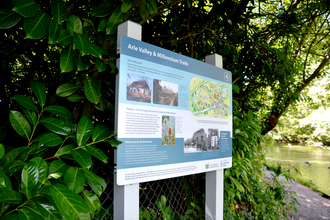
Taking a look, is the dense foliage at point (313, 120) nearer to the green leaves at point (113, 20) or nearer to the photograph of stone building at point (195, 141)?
the photograph of stone building at point (195, 141)

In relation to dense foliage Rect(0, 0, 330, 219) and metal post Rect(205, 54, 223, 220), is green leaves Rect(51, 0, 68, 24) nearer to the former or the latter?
dense foliage Rect(0, 0, 330, 219)

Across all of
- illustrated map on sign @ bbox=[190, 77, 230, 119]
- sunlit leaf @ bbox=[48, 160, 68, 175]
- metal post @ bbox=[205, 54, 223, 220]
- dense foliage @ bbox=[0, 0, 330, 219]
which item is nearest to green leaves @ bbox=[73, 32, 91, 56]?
dense foliage @ bbox=[0, 0, 330, 219]

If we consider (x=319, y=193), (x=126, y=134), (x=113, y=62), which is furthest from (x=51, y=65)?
(x=319, y=193)

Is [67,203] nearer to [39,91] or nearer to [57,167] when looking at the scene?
[57,167]

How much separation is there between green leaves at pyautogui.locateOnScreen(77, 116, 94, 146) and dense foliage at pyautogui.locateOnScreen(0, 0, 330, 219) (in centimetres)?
1

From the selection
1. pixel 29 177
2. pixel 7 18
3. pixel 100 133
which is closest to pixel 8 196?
pixel 29 177

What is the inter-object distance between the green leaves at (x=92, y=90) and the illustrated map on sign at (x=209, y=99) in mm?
774

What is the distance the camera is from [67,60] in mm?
1041

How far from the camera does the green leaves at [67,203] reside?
2.22 feet

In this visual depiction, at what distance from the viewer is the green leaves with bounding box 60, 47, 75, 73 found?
1021mm

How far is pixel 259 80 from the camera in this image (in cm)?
357

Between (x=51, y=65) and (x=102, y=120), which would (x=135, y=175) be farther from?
(x=51, y=65)

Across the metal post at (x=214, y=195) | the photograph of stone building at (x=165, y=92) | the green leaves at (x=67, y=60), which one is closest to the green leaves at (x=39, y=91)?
the green leaves at (x=67, y=60)

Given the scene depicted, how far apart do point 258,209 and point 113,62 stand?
9.56 feet
